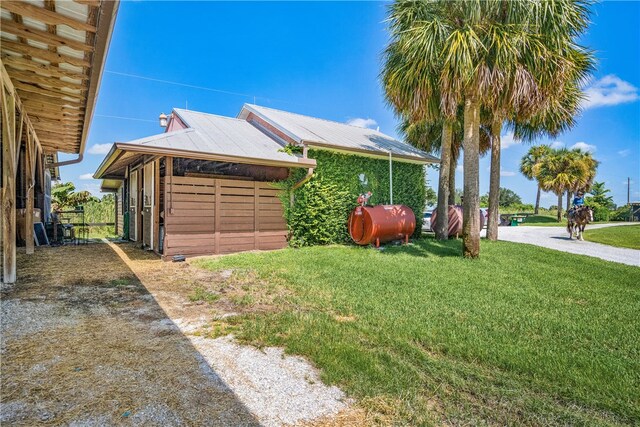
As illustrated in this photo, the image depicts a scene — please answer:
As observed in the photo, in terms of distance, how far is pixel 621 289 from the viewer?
5.75 m

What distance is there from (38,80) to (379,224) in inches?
314

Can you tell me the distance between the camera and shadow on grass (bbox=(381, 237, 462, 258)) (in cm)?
895

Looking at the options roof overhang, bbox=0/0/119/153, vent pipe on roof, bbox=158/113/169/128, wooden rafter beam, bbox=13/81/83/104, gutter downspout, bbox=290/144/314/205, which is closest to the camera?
roof overhang, bbox=0/0/119/153

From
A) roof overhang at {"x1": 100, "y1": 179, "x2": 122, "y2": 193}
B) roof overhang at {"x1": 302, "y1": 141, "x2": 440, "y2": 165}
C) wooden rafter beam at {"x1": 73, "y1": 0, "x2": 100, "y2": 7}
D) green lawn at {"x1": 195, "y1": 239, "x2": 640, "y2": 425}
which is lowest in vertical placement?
green lawn at {"x1": 195, "y1": 239, "x2": 640, "y2": 425}

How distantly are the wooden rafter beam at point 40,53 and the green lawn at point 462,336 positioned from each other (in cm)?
403

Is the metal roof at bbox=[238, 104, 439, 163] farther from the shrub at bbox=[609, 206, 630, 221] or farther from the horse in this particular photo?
the shrub at bbox=[609, 206, 630, 221]

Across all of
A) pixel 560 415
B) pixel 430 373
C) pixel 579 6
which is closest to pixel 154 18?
pixel 579 6

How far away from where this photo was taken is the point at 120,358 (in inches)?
114

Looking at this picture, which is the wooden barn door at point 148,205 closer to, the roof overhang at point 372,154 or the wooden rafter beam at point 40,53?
the roof overhang at point 372,154

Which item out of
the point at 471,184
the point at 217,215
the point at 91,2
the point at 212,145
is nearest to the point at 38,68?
the point at 91,2

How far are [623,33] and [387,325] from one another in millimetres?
14549

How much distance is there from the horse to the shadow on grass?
6.38m

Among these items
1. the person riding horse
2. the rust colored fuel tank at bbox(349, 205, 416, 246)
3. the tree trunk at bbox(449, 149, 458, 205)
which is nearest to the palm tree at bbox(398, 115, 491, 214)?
the tree trunk at bbox(449, 149, 458, 205)

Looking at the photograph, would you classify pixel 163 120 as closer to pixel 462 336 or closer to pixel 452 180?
pixel 452 180
